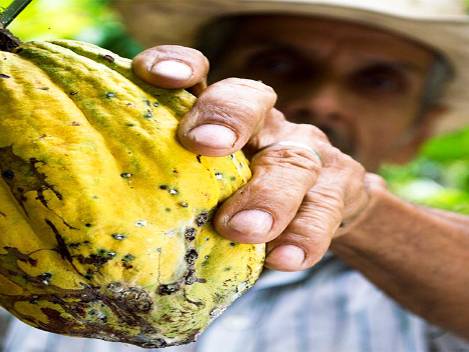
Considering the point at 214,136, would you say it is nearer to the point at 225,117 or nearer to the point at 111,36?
the point at 225,117

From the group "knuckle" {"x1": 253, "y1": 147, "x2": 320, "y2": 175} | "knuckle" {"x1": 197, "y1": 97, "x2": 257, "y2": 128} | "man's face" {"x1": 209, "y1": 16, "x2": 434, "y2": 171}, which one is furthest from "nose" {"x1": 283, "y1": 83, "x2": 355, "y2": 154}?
"knuckle" {"x1": 197, "y1": 97, "x2": 257, "y2": 128}

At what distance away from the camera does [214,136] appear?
788 millimetres

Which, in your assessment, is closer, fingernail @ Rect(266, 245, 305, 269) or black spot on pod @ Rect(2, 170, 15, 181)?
black spot on pod @ Rect(2, 170, 15, 181)

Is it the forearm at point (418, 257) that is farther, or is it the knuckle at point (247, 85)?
the forearm at point (418, 257)

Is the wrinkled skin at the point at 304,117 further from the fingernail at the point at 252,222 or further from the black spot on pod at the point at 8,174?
the black spot on pod at the point at 8,174

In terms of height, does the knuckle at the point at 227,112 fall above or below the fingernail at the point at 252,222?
above

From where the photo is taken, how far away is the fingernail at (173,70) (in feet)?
2.75

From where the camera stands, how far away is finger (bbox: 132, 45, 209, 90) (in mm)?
837

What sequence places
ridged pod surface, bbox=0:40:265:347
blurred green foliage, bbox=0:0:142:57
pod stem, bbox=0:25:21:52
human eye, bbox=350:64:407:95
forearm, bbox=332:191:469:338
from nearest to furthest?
ridged pod surface, bbox=0:40:265:347, pod stem, bbox=0:25:21:52, forearm, bbox=332:191:469:338, human eye, bbox=350:64:407:95, blurred green foliage, bbox=0:0:142:57

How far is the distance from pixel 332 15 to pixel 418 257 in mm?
883

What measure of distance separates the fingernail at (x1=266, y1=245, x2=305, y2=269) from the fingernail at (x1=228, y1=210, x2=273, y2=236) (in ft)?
0.22

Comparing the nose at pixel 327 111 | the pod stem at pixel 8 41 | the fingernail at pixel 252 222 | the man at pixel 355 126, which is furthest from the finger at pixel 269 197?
the nose at pixel 327 111

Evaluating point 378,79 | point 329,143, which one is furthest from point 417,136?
point 329,143

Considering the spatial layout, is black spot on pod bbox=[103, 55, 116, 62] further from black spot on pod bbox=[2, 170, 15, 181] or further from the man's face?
the man's face
